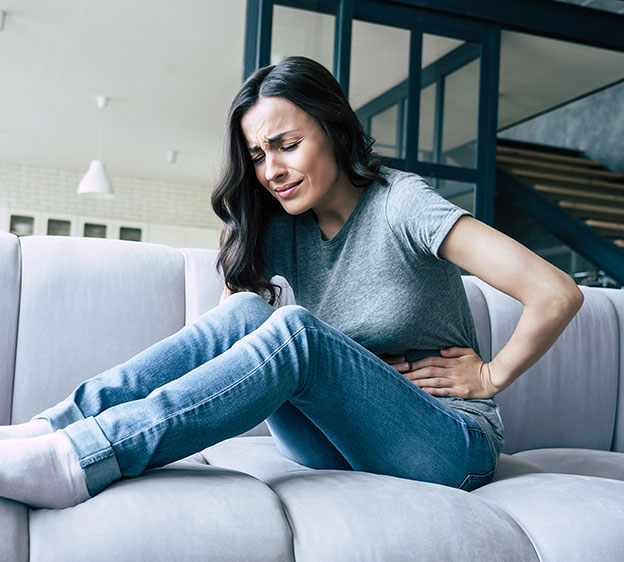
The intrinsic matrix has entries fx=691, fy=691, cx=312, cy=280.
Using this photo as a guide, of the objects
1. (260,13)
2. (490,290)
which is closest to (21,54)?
(260,13)

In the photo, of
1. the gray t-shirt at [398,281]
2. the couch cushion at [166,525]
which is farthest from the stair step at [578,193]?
the couch cushion at [166,525]

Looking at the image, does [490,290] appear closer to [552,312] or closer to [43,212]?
[552,312]

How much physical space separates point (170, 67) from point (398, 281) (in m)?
4.68

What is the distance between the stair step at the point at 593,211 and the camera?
5.37 m

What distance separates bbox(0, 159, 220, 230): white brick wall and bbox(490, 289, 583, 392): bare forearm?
809 cm

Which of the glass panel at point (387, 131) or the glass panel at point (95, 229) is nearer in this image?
the glass panel at point (387, 131)

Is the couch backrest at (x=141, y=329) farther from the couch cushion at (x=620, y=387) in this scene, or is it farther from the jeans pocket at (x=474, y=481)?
the jeans pocket at (x=474, y=481)

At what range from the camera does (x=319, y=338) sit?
3.45ft

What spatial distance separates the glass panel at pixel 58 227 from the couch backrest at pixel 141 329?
25.2 feet

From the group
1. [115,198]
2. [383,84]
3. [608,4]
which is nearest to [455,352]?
[383,84]

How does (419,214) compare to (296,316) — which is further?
(419,214)

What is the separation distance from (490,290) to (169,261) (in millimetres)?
908

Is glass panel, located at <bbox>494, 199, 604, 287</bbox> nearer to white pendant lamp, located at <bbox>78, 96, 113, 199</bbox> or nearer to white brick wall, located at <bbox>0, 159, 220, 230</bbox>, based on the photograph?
white pendant lamp, located at <bbox>78, 96, 113, 199</bbox>

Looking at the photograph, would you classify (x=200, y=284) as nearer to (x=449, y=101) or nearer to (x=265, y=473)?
(x=265, y=473)
